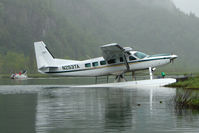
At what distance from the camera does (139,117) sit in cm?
1383

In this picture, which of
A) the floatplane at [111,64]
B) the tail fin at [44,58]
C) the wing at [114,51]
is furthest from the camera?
the tail fin at [44,58]

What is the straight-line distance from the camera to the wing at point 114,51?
33219 millimetres

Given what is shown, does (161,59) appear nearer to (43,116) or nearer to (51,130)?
(43,116)

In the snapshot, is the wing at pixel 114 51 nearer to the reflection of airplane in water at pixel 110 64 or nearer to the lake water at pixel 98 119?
the reflection of airplane in water at pixel 110 64

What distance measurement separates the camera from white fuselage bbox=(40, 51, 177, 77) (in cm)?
3497

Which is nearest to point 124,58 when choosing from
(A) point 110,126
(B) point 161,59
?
(B) point 161,59

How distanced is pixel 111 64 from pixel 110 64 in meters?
0.10

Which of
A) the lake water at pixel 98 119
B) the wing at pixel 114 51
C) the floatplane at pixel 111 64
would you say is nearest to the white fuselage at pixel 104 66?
the floatplane at pixel 111 64

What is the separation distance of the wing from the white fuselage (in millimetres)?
619

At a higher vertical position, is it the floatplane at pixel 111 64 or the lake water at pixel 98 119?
the floatplane at pixel 111 64

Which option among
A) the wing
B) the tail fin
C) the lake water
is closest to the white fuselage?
the tail fin

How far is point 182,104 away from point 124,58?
732 inches

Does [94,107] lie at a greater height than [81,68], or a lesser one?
lesser

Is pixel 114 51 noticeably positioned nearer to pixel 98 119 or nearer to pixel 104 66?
pixel 104 66
